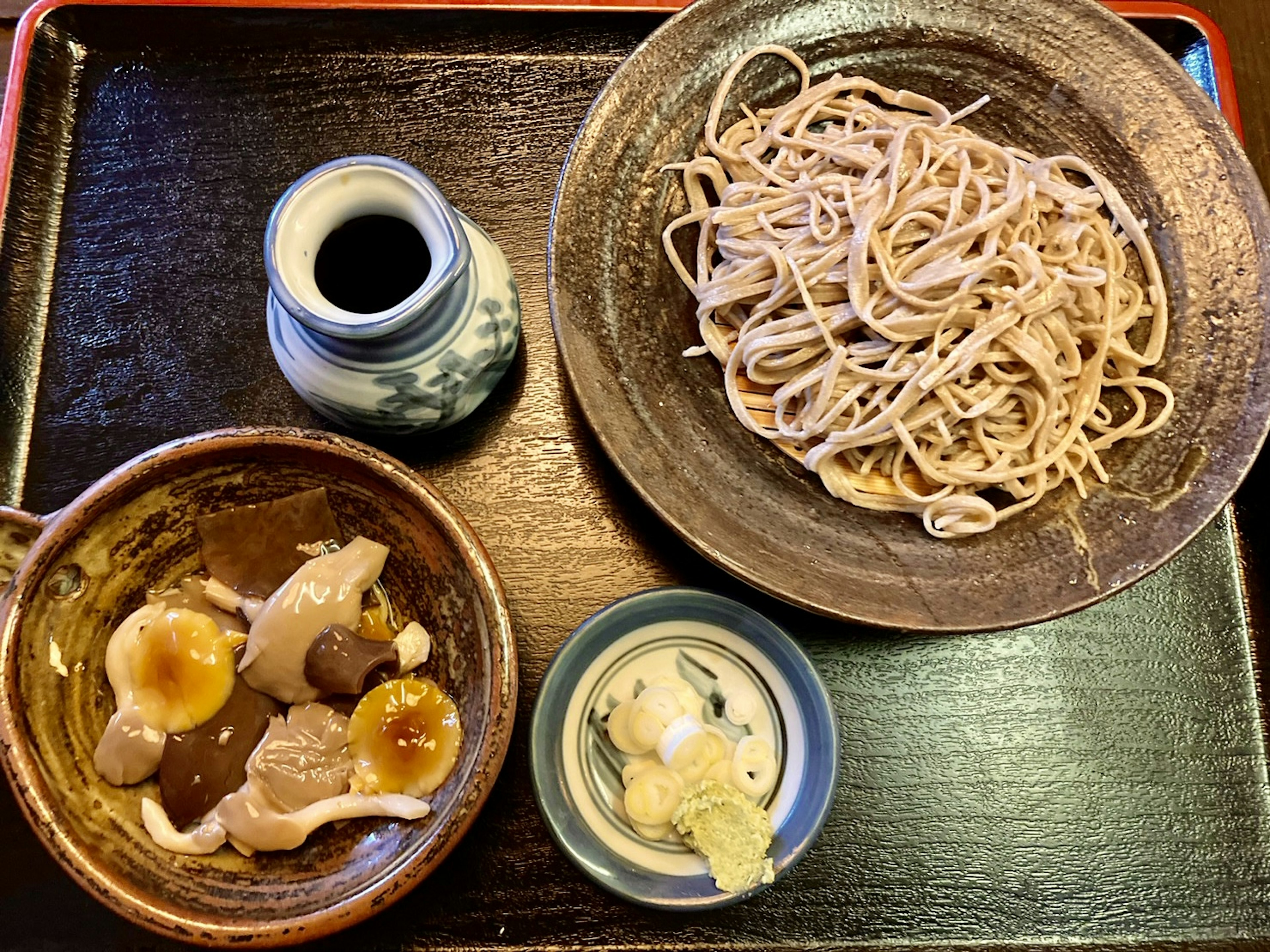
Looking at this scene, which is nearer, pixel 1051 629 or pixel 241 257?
pixel 1051 629

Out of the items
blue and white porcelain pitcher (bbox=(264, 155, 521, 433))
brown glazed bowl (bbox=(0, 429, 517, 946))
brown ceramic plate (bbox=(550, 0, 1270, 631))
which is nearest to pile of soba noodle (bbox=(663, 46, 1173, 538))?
brown ceramic plate (bbox=(550, 0, 1270, 631))

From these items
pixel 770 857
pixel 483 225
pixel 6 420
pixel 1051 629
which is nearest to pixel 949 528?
pixel 1051 629

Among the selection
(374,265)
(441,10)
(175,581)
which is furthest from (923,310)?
(175,581)

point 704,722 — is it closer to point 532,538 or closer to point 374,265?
point 532,538

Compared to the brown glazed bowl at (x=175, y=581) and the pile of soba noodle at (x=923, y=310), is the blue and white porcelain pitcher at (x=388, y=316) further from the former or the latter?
the pile of soba noodle at (x=923, y=310)

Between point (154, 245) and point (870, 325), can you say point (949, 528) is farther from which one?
point (154, 245)

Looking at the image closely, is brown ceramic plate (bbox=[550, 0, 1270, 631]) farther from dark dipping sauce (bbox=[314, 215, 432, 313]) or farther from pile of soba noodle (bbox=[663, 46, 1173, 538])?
dark dipping sauce (bbox=[314, 215, 432, 313])
